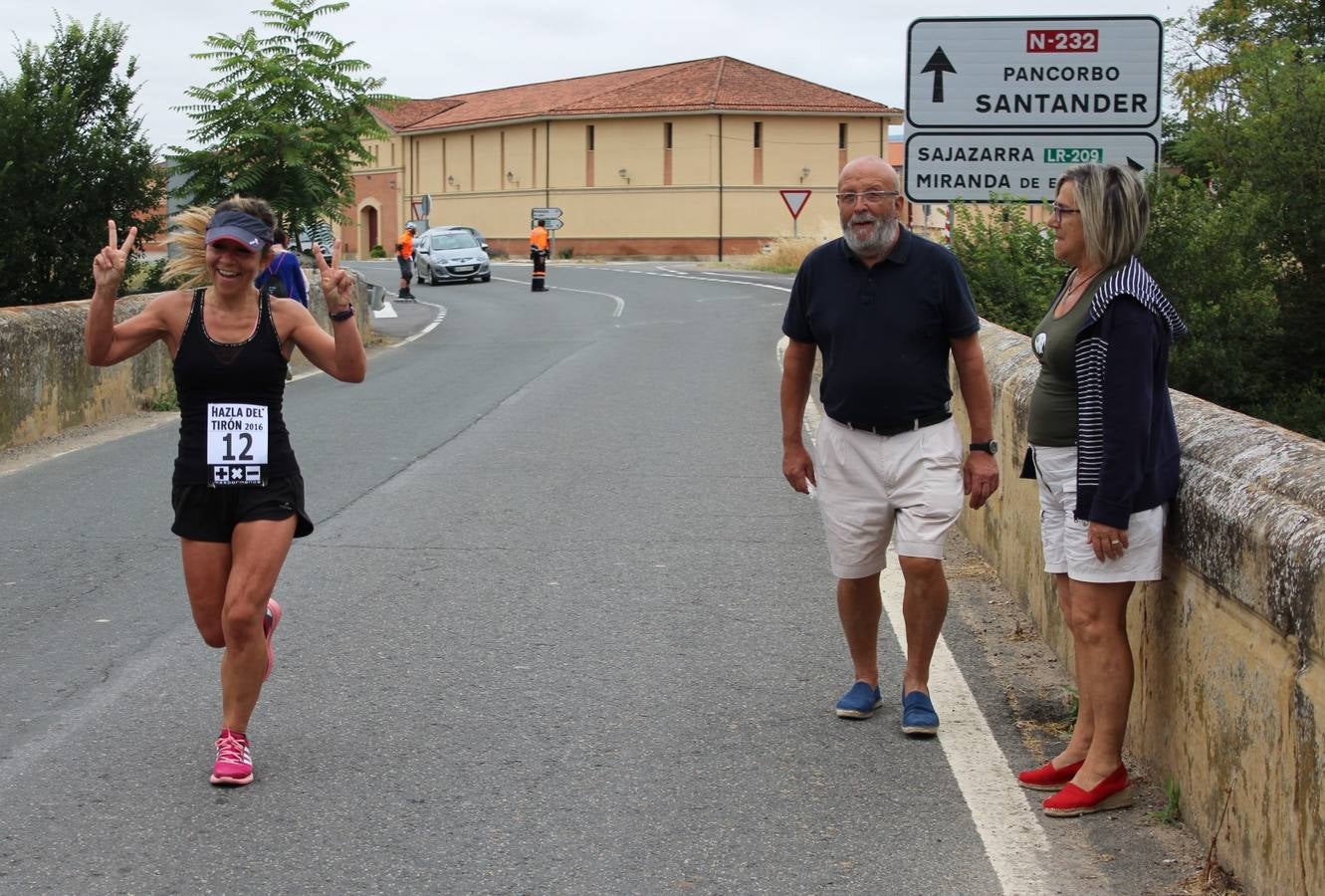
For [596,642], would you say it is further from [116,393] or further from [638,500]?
[116,393]

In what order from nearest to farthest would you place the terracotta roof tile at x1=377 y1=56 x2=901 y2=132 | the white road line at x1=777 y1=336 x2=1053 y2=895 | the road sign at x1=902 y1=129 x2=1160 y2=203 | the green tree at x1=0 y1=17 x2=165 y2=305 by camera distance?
the white road line at x1=777 y1=336 x2=1053 y2=895
the road sign at x1=902 y1=129 x2=1160 y2=203
the green tree at x1=0 y1=17 x2=165 y2=305
the terracotta roof tile at x1=377 y1=56 x2=901 y2=132

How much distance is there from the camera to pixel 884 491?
556 centimetres

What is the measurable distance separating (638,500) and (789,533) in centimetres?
139

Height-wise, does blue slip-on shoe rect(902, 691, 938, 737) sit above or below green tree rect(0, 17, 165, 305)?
below

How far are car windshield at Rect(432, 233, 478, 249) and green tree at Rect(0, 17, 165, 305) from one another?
29318 mm

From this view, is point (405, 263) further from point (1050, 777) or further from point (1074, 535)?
point (1074, 535)

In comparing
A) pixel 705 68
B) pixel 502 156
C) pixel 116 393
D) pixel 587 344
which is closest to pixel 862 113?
pixel 705 68

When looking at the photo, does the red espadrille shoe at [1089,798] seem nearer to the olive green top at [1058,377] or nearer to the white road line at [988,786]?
the white road line at [988,786]

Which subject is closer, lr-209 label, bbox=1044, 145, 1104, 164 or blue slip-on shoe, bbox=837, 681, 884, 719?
blue slip-on shoe, bbox=837, 681, 884, 719

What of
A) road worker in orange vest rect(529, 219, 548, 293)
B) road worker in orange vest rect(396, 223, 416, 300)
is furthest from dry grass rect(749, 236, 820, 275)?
road worker in orange vest rect(396, 223, 416, 300)

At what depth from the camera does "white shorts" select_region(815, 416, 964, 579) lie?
5.46 meters

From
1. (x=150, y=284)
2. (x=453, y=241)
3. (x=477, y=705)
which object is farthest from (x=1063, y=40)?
(x=453, y=241)

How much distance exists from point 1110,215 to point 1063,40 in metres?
8.69

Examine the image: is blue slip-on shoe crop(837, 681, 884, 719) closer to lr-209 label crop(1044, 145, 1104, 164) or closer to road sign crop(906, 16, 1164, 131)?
lr-209 label crop(1044, 145, 1104, 164)
